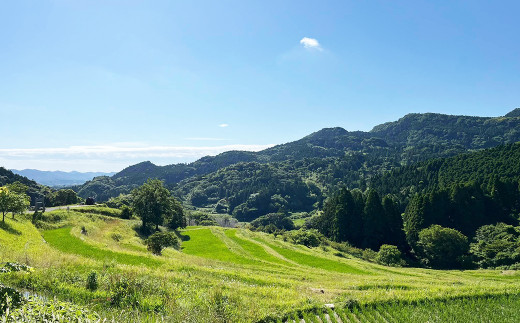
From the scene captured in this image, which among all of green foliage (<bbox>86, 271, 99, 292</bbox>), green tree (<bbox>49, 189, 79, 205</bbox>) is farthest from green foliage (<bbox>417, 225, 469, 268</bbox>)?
green tree (<bbox>49, 189, 79, 205</bbox>)

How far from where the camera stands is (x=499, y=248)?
6088 cm

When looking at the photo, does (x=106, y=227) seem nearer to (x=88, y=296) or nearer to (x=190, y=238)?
(x=190, y=238)

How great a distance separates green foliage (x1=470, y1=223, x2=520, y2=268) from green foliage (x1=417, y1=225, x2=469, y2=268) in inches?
136

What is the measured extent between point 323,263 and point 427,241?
37.6m

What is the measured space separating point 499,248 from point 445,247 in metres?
10.2

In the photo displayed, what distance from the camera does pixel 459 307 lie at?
52.0 ft

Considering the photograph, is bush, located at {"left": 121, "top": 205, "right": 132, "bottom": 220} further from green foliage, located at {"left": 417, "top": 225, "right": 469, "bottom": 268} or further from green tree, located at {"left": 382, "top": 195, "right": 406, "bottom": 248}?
green foliage, located at {"left": 417, "top": 225, "right": 469, "bottom": 268}

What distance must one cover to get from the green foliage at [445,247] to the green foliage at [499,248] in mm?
3458

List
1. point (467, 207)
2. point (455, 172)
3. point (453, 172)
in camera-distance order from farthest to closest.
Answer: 1. point (453, 172)
2. point (455, 172)
3. point (467, 207)

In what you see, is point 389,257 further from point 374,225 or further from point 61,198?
point 61,198

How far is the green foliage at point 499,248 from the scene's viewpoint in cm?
5692

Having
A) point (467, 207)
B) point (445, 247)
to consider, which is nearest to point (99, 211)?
point (445, 247)

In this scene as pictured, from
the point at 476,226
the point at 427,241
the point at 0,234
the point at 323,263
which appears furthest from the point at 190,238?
the point at 476,226

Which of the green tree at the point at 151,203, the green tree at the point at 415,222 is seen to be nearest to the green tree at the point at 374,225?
the green tree at the point at 415,222
